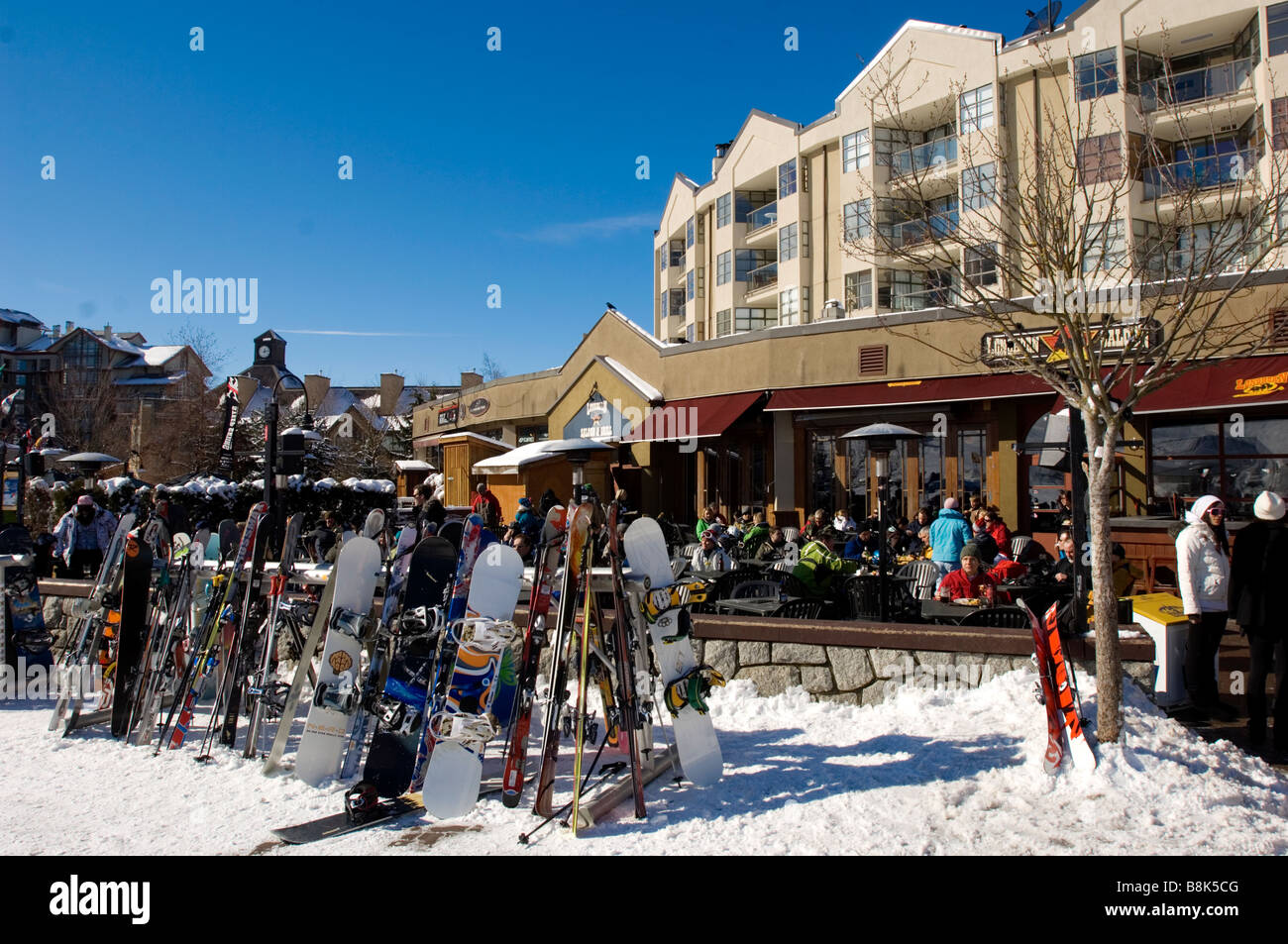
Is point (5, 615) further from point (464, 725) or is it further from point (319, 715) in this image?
point (464, 725)

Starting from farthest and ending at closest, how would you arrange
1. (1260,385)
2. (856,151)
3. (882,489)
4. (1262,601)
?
(856,151) < (1260,385) < (882,489) < (1262,601)

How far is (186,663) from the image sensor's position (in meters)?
5.66

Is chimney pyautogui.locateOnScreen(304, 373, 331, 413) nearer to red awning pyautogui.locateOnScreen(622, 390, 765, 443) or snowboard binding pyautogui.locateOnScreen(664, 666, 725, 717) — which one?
red awning pyautogui.locateOnScreen(622, 390, 765, 443)

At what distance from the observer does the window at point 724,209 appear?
34.8 meters

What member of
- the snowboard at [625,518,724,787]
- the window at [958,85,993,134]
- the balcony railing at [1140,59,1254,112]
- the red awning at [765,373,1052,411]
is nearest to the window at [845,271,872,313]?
the window at [958,85,993,134]

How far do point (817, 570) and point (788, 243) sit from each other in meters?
25.9

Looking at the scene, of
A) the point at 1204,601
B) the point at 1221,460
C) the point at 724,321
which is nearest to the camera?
the point at 1204,601

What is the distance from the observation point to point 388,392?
2240 inches

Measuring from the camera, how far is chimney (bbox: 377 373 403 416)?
186 ft

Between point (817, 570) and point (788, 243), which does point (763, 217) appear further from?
point (817, 570)

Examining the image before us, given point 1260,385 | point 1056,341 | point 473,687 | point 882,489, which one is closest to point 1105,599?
point 1056,341

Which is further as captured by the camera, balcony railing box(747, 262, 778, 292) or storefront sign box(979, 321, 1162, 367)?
balcony railing box(747, 262, 778, 292)

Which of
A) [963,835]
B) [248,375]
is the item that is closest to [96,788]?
[963,835]

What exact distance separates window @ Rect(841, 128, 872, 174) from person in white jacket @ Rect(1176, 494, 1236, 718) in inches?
938
